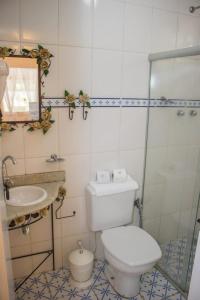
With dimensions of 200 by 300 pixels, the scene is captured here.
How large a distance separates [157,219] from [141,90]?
1208 mm

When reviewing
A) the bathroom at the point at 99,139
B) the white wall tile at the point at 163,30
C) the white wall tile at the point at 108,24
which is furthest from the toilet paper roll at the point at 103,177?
the white wall tile at the point at 163,30

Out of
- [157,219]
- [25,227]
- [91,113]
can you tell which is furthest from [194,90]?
[25,227]

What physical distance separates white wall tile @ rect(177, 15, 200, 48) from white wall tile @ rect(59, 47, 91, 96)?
84 cm

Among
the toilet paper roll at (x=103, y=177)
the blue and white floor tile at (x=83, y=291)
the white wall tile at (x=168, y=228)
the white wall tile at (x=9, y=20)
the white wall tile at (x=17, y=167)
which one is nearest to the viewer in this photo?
the white wall tile at (x=9, y=20)

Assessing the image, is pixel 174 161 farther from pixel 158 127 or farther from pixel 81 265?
pixel 81 265

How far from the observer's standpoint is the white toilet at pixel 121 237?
5.29 ft

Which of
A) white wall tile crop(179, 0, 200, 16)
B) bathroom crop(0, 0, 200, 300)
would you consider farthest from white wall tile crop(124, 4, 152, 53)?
white wall tile crop(179, 0, 200, 16)

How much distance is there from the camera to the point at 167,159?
208 centimetres

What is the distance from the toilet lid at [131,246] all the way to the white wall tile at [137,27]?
56.4 inches

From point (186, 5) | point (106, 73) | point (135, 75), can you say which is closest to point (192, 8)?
point (186, 5)

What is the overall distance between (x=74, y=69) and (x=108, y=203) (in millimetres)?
1052

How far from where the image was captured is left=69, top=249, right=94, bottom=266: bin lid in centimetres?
188

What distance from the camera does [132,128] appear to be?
200 centimetres

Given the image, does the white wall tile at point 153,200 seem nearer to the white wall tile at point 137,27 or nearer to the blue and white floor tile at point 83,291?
the blue and white floor tile at point 83,291
